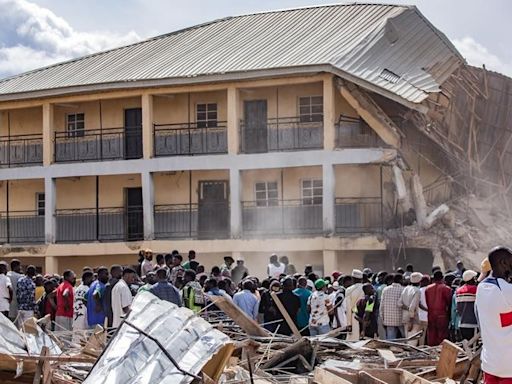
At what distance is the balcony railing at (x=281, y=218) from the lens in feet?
101

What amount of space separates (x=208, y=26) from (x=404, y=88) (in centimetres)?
1148

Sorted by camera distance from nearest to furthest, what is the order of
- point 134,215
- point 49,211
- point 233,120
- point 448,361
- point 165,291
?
point 448,361, point 165,291, point 233,120, point 134,215, point 49,211

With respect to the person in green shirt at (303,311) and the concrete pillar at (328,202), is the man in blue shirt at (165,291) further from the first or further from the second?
the concrete pillar at (328,202)

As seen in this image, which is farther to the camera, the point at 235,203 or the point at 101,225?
the point at 101,225

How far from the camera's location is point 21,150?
36.3 meters

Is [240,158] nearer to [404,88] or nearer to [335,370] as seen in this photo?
[404,88]

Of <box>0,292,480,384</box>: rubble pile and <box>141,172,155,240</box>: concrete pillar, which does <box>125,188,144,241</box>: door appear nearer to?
<box>141,172,155,240</box>: concrete pillar

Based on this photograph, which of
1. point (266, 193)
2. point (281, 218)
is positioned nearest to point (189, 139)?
point (266, 193)

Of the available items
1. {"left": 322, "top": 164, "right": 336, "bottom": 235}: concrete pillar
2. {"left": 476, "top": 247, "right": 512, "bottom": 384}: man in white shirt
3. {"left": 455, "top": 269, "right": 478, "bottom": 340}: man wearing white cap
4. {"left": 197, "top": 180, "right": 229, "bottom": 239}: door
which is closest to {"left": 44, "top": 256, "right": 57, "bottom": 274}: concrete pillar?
{"left": 197, "top": 180, "right": 229, "bottom": 239}: door

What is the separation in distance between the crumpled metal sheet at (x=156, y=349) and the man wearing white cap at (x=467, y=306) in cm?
645

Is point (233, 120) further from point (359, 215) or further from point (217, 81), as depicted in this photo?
point (359, 215)

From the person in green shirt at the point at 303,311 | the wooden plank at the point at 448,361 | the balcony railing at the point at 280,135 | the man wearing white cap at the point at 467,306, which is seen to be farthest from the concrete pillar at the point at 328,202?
the wooden plank at the point at 448,361

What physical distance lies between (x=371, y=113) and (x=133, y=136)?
8608 mm

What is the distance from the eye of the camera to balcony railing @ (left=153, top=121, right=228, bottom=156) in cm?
3253
